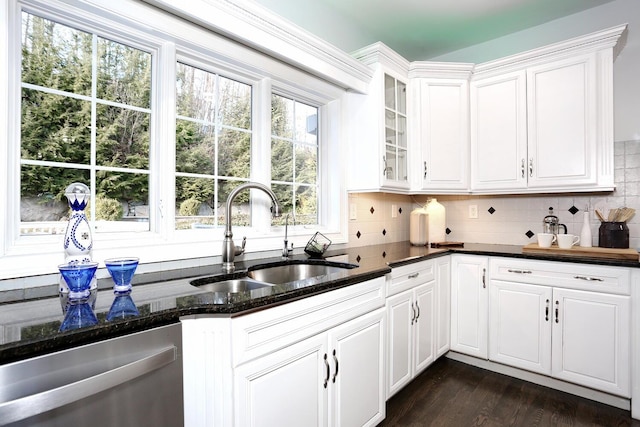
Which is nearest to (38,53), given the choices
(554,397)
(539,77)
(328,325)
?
(328,325)

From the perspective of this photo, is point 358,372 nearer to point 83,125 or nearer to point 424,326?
point 424,326

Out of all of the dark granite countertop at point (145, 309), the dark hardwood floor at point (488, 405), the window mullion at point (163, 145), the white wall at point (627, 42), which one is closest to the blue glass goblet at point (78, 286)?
the dark granite countertop at point (145, 309)

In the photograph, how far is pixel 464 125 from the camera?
2.96 metres

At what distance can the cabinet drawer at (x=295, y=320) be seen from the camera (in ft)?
3.85

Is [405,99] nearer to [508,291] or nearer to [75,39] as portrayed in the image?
[508,291]

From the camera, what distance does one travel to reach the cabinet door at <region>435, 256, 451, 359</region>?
2.60 meters

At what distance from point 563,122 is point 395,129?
3.96 ft

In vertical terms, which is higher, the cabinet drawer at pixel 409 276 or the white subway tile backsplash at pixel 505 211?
the white subway tile backsplash at pixel 505 211

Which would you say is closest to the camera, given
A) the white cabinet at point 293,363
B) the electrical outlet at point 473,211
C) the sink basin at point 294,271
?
the white cabinet at point 293,363

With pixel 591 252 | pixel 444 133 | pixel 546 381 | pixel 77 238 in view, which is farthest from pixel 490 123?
pixel 77 238

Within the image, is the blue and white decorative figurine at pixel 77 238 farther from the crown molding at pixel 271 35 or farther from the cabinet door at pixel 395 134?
the cabinet door at pixel 395 134

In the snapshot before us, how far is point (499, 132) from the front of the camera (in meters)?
2.85

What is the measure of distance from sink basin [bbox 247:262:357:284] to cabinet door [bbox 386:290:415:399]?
0.38 m

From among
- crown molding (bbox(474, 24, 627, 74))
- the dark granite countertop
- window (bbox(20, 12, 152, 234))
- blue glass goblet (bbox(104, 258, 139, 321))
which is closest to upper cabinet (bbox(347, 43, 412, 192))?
crown molding (bbox(474, 24, 627, 74))
